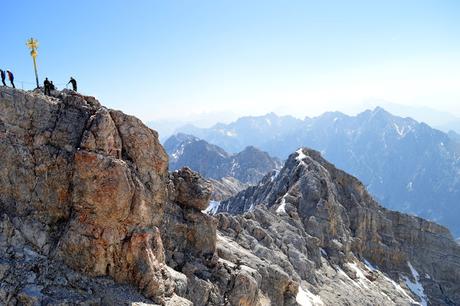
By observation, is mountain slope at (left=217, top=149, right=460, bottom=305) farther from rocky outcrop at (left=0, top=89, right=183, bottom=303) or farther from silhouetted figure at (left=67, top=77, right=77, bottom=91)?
silhouetted figure at (left=67, top=77, right=77, bottom=91)

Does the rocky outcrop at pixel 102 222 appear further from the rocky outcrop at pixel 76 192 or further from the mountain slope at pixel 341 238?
the mountain slope at pixel 341 238

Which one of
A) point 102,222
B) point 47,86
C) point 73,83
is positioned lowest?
point 102,222

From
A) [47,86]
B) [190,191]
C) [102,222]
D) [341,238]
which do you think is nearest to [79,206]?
[102,222]

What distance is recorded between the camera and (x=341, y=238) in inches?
3610

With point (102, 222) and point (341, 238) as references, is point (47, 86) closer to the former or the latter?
point (102, 222)

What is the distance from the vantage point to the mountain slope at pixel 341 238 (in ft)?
230

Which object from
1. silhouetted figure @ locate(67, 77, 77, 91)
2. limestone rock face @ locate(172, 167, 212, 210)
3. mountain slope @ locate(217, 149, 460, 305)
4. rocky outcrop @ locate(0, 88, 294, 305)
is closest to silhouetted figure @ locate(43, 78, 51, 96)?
rocky outcrop @ locate(0, 88, 294, 305)

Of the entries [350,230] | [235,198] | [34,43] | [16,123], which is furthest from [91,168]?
[235,198]

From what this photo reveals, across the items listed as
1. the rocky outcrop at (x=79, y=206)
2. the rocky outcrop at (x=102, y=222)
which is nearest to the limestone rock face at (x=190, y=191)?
the rocky outcrop at (x=102, y=222)

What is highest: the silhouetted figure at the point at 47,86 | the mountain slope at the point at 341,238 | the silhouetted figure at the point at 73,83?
the silhouetted figure at the point at 73,83

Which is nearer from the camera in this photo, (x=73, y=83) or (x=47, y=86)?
(x=47, y=86)

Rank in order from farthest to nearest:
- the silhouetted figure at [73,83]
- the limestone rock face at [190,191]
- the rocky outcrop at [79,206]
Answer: the limestone rock face at [190,191]
the silhouetted figure at [73,83]
the rocky outcrop at [79,206]

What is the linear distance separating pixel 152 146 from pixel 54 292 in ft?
46.6

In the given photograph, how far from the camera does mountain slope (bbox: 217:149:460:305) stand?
70.1 m
